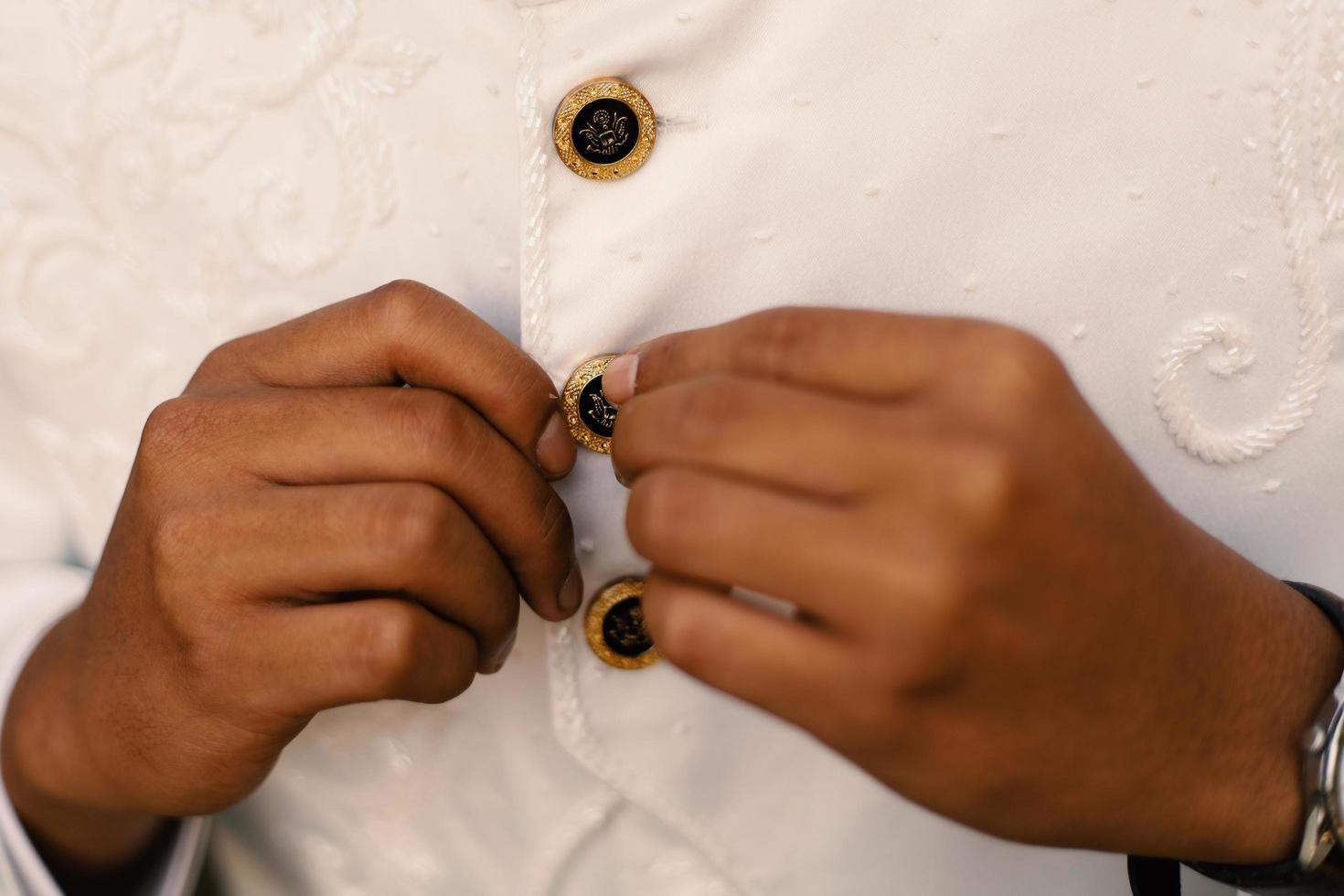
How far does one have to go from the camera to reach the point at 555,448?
19.5 inches

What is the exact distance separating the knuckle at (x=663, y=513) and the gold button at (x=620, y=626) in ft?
0.56

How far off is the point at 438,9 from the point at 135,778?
1.68 ft

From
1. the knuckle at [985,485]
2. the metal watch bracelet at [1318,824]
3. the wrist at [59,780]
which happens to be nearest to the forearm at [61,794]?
the wrist at [59,780]

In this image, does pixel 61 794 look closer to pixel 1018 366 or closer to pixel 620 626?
pixel 620 626

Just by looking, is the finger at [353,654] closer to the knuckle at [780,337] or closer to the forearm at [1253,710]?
the knuckle at [780,337]

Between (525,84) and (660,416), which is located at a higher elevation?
(525,84)

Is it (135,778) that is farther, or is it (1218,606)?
(135,778)

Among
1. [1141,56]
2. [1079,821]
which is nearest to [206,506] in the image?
[1079,821]

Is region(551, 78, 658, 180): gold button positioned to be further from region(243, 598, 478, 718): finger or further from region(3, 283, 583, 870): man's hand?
region(243, 598, 478, 718): finger

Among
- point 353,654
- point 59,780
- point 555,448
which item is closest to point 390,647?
point 353,654

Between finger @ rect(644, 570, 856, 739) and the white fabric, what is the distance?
185mm

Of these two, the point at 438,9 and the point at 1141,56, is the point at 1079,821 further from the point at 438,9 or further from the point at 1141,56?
the point at 438,9

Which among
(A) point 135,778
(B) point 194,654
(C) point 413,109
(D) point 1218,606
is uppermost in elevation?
(C) point 413,109

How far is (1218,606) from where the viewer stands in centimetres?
41
